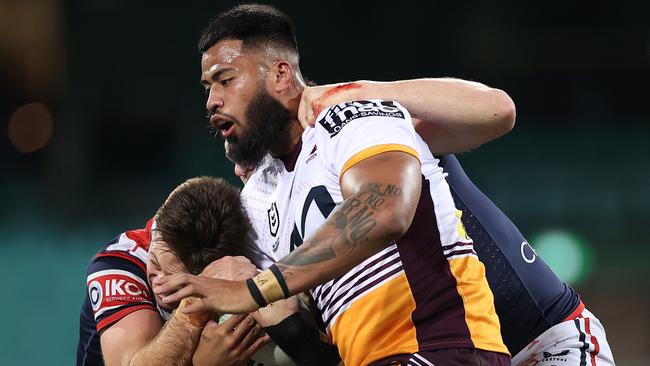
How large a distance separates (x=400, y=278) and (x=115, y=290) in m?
1.49

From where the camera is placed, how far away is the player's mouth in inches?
153

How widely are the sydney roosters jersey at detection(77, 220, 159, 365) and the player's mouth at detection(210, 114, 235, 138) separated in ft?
2.70

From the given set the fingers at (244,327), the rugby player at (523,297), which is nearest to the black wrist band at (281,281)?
the fingers at (244,327)

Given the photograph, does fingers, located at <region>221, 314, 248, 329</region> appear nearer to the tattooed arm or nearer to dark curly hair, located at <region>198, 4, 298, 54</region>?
the tattooed arm

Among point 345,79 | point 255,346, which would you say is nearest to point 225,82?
point 255,346

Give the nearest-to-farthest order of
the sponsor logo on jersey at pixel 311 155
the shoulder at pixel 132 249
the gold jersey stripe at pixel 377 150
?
the gold jersey stripe at pixel 377 150 < the sponsor logo on jersey at pixel 311 155 < the shoulder at pixel 132 249

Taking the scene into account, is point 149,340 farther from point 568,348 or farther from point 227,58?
point 568,348

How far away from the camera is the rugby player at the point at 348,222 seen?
9.54 feet

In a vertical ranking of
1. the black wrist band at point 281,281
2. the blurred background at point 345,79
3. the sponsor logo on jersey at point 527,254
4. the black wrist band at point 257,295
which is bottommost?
the blurred background at point 345,79

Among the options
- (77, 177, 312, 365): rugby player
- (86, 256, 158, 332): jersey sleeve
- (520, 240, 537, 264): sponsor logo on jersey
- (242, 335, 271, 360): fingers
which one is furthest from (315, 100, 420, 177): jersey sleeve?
(86, 256, 158, 332): jersey sleeve

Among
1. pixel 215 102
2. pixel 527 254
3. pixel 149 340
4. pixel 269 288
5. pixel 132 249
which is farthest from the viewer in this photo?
pixel 132 249

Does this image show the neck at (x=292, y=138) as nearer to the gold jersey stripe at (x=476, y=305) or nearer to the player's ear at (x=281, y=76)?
the player's ear at (x=281, y=76)

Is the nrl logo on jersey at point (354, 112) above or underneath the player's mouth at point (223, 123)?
above

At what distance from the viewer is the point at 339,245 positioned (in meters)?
2.89
